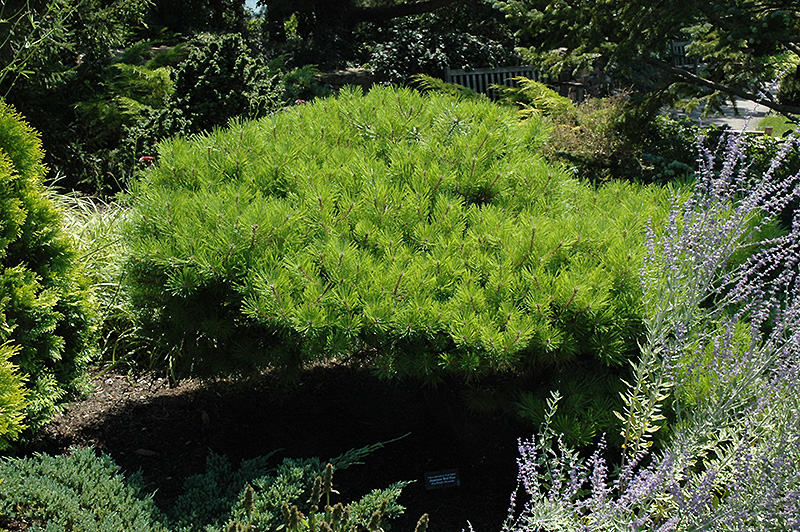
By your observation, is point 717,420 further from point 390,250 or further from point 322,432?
point 322,432

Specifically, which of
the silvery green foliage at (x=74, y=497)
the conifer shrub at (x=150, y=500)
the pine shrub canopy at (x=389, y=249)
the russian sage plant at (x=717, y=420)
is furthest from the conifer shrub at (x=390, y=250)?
the silvery green foliage at (x=74, y=497)

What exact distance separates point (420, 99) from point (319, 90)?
21.8 ft

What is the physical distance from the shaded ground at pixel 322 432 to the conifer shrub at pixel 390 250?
375 millimetres

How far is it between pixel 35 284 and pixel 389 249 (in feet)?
5.11

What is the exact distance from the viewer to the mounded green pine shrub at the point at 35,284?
9.22ft

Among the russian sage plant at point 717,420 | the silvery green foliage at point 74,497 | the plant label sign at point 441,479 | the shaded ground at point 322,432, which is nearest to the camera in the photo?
the russian sage plant at point 717,420

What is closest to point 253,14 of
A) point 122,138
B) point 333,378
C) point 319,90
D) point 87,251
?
point 319,90

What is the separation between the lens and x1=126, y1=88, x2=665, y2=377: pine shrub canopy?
2225 millimetres

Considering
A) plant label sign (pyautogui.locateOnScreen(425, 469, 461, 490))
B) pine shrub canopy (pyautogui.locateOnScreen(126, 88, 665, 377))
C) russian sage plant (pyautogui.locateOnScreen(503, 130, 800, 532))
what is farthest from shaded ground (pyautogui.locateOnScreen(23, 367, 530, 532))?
russian sage plant (pyautogui.locateOnScreen(503, 130, 800, 532))

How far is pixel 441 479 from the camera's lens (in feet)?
8.87

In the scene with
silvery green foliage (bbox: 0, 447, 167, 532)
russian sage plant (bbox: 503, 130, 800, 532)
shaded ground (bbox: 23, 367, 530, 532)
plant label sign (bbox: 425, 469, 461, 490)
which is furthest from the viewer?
shaded ground (bbox: 23, 367, 530, 532)

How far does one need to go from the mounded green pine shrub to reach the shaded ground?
317 mm

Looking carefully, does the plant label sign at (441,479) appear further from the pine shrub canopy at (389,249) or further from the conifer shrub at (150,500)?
the pine shrub canopy at (389,249)

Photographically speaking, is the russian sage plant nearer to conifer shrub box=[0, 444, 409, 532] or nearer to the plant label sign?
conifer shrub box=[0, 444, 409, 532]
